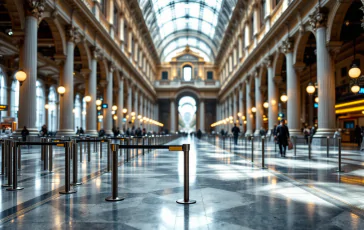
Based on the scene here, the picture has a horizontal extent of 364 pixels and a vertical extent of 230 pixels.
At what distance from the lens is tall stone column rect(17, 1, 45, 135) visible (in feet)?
46.4

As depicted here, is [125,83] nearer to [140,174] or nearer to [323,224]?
[140,174]

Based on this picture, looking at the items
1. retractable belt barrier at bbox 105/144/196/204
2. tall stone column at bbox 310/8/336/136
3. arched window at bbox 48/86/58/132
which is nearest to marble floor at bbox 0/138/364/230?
retractable belt barrier at bbox 105/144/196/204

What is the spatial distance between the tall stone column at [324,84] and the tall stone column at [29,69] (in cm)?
1417

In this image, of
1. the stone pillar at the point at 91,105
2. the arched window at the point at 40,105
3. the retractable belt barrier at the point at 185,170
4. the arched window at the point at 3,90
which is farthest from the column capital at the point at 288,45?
the arched window at the point at 40,105

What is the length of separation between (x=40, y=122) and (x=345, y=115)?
3414 centimetres

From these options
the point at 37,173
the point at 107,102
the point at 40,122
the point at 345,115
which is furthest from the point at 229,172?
the point at 40,122

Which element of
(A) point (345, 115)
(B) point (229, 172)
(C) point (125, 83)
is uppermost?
(C) point (125, 83)

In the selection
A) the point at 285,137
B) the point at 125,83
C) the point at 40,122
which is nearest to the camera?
the point at 285,137

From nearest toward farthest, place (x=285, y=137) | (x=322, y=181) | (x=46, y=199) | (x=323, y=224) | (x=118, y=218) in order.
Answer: (x=323, y=224) < (x=118, y=218) < (x=46, y=199) < (x=322, y=181) < (x=285, y=137)

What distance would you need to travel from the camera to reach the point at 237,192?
574 cm

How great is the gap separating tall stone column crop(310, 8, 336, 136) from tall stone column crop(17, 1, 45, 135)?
1417cm

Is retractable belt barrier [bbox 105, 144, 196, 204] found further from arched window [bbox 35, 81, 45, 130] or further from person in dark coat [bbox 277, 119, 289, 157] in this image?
arched window [bbox 35, 81, 45, 130]

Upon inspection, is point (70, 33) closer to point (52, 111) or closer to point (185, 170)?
point (185, 170)

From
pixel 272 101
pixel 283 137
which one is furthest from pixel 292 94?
pixel 283 137
